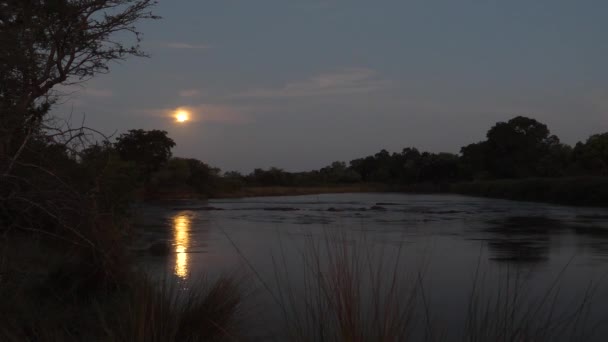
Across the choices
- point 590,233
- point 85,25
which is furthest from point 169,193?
point 85,25

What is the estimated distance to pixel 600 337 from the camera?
7.94 meters

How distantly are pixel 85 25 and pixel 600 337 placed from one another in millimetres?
9247

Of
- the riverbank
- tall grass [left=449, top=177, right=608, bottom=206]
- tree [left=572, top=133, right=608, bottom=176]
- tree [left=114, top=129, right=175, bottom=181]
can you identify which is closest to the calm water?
tall grass [left=449, top=177, right=608, bottom=206]

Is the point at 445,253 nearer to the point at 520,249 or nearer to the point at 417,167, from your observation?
the point at 520,249

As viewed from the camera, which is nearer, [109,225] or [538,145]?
[109,225]

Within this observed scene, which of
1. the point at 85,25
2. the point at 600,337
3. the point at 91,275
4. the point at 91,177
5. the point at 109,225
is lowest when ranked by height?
the point at 600,337

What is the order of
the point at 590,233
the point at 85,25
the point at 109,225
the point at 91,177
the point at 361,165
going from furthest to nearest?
1. the point at 361,165
2. the point at 590,233
3. the point at 85,25
4. the point at 91,177
5. the point at 109,225

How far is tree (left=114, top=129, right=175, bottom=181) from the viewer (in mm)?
59094

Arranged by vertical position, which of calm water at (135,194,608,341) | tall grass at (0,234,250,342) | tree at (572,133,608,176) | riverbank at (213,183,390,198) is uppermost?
tree at (572,133,608,176)

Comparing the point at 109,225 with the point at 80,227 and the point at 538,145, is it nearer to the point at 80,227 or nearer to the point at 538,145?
the point at 80,227

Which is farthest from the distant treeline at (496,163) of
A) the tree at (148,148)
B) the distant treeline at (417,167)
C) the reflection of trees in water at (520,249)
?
the reflection of trees in water at (520,249)

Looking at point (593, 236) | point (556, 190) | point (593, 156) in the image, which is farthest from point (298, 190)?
point (593, 236)

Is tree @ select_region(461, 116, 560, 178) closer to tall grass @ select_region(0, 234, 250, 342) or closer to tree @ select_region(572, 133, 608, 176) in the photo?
tree @ select_region(572, 133, 608, 176)

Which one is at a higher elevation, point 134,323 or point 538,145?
point 538,145
